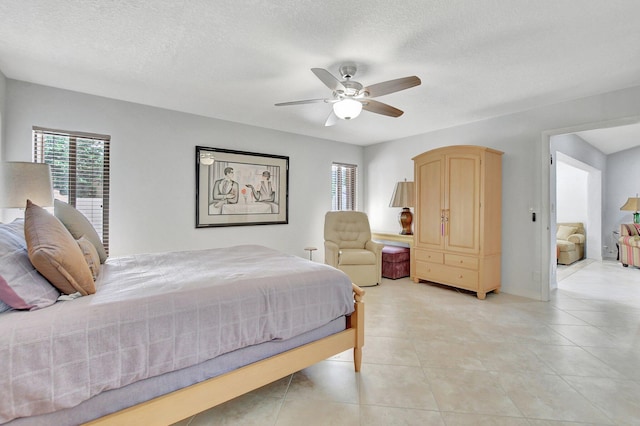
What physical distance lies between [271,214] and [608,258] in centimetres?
748

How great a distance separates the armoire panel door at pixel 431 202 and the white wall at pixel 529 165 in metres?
0.68

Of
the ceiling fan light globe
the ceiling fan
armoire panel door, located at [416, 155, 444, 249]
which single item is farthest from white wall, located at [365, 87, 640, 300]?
the ceiling fan light globe

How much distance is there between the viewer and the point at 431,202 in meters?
4.27

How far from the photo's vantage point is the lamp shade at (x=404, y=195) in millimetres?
4905

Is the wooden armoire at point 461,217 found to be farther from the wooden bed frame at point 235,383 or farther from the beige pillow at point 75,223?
the beige pillow at point 75,223

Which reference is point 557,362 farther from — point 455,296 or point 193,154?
point 193,154

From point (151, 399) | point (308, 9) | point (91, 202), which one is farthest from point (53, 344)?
point (91, 202)

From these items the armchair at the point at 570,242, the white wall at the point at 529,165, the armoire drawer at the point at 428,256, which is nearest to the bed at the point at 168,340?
the armoire drawer at the point at 428,256

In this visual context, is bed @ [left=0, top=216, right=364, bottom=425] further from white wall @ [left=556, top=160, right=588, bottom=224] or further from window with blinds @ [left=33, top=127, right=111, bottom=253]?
white wall @ [left=556, top=160, right=588, bottom=224]

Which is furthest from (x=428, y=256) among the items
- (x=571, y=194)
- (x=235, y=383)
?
(x=571, y=194)

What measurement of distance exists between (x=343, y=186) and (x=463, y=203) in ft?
7.78

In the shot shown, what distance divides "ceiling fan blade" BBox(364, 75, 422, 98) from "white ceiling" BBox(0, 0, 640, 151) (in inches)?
10.9

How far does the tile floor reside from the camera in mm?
1654

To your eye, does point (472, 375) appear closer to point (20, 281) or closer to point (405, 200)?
point (20, 281)
